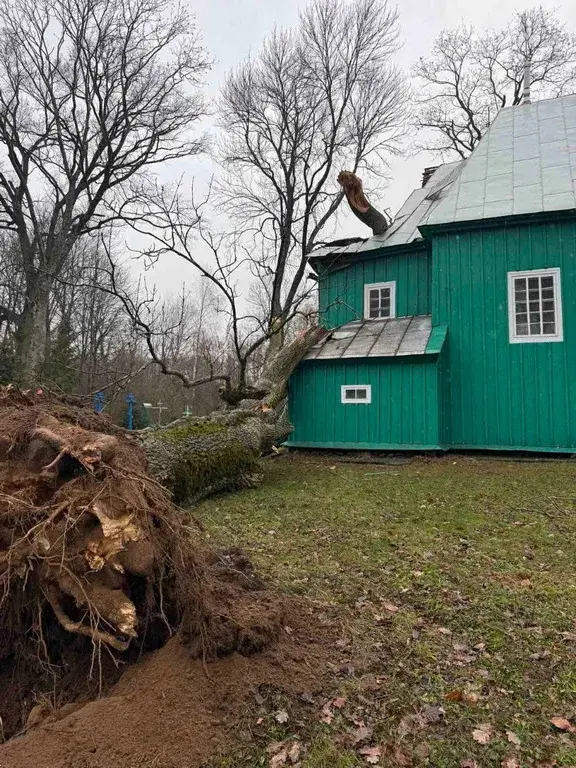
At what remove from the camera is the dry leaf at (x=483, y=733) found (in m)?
2.19

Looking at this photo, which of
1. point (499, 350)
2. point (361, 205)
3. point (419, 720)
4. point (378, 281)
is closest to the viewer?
point (419, 720)

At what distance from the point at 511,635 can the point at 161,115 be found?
21808 millimetres

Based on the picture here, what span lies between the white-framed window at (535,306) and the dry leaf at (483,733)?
935 cm

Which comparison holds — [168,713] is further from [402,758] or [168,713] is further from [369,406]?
[369,406]

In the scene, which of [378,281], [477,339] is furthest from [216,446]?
[378,281]

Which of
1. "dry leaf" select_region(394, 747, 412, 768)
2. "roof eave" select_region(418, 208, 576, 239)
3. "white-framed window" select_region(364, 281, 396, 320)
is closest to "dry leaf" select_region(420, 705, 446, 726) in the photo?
"dry leaf" select_region(394, 747, 412, 768)

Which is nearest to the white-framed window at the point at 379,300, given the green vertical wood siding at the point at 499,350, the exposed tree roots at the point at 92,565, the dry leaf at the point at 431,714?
the green vertical wood siding at the point at 499,350

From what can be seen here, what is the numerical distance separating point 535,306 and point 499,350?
1153 millimetres

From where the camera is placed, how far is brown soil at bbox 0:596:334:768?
2.02 meters

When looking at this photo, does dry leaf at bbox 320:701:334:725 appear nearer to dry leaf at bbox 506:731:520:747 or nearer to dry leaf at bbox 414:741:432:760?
dry leaf at bbox 414:741:432:760

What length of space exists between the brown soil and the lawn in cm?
14

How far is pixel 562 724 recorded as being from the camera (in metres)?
2.28

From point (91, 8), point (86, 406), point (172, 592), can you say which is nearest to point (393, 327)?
point (86, 406)

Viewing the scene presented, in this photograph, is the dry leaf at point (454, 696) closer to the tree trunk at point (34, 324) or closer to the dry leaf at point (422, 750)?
the dry leaf at point (422, 750)
